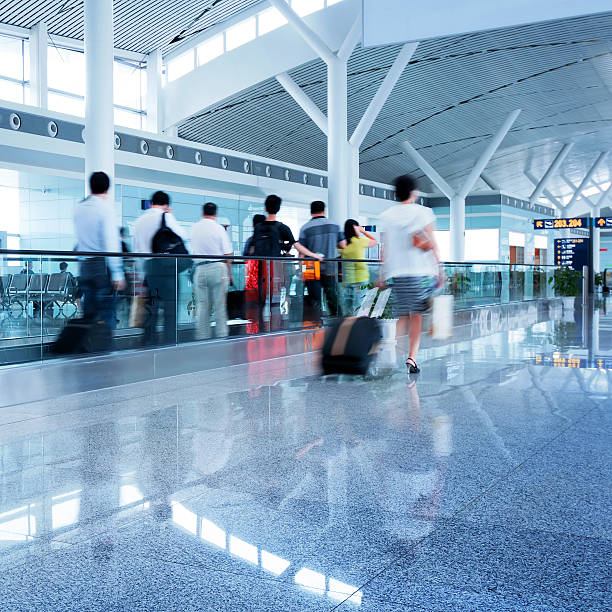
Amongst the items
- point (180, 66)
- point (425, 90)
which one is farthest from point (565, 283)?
point (180, 66)

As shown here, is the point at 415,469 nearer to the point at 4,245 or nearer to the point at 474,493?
the point at 474,493

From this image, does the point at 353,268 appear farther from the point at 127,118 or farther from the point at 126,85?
the point at 126,85

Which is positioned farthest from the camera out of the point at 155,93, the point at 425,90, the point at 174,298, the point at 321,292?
the point at 425,90

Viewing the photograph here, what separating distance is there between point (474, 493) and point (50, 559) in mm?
1922

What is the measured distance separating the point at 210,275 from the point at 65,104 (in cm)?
1745

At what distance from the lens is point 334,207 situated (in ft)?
65.5

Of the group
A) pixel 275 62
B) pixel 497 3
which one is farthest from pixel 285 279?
pixel 275 62

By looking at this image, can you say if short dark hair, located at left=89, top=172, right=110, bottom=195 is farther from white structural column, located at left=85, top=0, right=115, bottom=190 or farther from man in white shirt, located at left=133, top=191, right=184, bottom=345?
white structural column, located at left=85, top=0, right=115, bottom=190

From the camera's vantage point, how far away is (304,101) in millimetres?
23266

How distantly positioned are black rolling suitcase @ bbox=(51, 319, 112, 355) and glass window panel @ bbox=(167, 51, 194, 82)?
2242 centimetres

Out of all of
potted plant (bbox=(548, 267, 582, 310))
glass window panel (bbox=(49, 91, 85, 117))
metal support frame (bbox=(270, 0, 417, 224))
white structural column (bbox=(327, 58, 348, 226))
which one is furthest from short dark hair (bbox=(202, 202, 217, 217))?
potted plant (bbox=(548, 267, 582, 310))

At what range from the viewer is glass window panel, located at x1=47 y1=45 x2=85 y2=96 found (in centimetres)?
2397

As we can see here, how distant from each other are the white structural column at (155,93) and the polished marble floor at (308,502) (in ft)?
76.5

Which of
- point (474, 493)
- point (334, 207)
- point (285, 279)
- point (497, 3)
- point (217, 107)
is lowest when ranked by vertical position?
point (474, 493)
